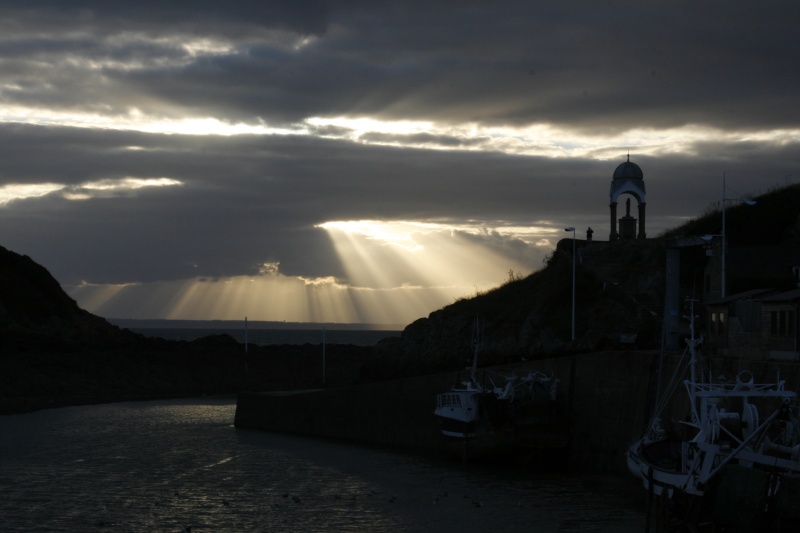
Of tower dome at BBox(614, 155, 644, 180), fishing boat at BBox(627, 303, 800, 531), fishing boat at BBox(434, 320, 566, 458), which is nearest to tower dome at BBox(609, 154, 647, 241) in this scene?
tower dome at BBox(614, 155, 644, 180)

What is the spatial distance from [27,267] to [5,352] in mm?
44053

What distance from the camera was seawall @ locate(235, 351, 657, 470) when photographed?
41.8m

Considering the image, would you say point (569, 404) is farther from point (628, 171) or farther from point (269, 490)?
point (628, 171)

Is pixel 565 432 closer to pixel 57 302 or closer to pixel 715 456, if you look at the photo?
pixel 715 456

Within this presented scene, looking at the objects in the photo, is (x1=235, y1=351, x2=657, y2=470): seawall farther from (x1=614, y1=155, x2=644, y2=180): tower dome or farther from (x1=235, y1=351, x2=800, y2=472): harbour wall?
(x1=614, y1=155, x2=644, y2=180): tower dome

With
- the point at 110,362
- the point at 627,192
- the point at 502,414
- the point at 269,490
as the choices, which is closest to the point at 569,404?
the point at 502,414

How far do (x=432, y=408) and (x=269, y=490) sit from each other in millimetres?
13977

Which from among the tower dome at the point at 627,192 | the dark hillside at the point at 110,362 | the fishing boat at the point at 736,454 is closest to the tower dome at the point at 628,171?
the tower dome at the point at 627,192

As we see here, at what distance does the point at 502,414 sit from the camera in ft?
150

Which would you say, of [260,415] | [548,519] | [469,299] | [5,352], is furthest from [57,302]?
[548,519]

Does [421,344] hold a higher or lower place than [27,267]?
lower

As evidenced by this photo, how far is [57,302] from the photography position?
12362cm

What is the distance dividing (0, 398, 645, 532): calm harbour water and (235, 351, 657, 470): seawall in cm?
177

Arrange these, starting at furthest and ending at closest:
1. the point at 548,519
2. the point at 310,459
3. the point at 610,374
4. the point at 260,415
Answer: the point at 260,415
the point at 310,459
the point at 610,374
the point at 548,519
